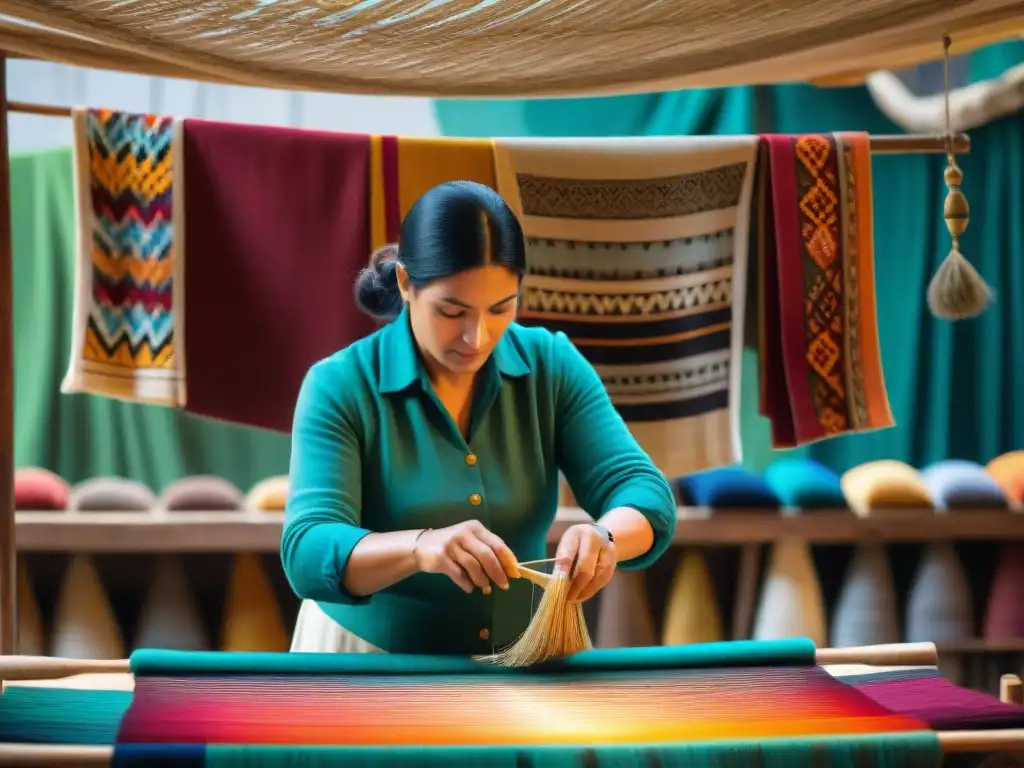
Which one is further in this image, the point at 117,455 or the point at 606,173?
the point at 117,455

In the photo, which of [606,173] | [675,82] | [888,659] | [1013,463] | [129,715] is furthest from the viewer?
[1013,463]

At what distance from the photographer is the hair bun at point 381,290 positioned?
183 cm

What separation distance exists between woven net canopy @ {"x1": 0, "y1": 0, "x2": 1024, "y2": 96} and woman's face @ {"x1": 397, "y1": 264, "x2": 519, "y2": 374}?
16.9 inches

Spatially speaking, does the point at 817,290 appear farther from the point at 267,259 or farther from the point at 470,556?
the point at 470,556

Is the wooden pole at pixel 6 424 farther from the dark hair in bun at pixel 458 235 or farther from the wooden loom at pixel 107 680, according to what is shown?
the dark hair in bun at pixel 458 235

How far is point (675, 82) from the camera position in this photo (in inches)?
87.7

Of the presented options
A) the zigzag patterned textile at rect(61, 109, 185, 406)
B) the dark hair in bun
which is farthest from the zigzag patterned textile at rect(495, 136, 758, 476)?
the dark hair in bun

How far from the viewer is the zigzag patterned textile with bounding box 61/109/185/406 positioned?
234cm

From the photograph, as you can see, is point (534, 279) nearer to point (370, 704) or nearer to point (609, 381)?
point (609, 381)

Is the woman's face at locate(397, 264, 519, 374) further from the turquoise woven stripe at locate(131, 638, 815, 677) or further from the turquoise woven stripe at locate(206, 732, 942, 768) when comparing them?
the turquoise woven stripe at locate(206, 732, 942, 768)

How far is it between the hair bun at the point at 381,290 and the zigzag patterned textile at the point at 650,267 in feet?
2.21

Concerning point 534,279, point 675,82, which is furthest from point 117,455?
point 675,82

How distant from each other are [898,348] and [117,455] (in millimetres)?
1916

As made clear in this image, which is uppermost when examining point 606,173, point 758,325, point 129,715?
point 606,173
